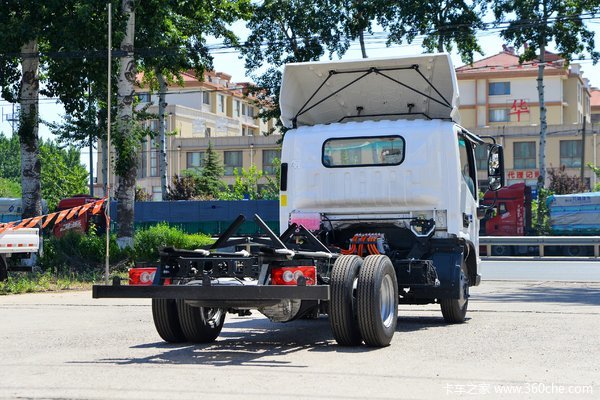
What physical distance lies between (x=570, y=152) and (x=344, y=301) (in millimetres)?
74877

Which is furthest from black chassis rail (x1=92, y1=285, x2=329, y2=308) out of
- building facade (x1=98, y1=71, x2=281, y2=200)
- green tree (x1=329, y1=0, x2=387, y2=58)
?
building facade (x1=98, y1=71, x2=281, y2=200)

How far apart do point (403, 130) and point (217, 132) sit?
9323cm

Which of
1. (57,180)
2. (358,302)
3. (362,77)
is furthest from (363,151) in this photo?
(57,180)

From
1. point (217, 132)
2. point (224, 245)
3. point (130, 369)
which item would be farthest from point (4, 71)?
point (217, 132)

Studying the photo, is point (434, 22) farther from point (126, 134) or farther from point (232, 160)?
point (232, 160)

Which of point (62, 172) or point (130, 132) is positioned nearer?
point (130, 132)

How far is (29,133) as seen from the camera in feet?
93.1

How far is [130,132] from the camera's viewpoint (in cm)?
2673

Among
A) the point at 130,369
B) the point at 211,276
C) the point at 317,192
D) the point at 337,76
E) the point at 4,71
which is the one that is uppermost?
the point at 4,71

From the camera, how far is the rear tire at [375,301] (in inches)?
400

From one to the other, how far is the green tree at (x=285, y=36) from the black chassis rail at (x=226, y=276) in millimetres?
30575

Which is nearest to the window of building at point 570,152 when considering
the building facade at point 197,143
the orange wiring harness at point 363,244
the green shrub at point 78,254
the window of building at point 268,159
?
the building facade at point 197,143

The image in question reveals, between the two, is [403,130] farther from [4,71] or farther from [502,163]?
[4,71]

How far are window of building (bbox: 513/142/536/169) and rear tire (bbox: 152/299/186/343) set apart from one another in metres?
73.4
